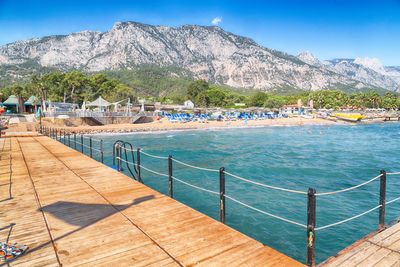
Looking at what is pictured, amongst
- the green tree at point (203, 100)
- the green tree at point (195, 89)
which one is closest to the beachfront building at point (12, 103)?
the green tree at point (203, 100)

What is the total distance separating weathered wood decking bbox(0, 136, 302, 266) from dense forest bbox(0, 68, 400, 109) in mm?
41292

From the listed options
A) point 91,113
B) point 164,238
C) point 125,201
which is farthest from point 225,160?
point 91,113

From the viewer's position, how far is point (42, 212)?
196 inches

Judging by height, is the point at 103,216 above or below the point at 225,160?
above

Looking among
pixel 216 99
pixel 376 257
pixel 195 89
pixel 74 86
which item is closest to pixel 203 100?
pixel 216 99

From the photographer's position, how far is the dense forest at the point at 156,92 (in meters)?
77.9

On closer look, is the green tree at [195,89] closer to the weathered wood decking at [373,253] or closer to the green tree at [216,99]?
the green tree at [216,99]

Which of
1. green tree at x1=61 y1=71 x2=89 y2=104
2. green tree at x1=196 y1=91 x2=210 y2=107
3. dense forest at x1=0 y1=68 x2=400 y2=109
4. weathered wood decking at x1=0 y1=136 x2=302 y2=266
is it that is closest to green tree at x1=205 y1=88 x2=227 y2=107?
dense forest at x1=0 y1=68 x2=400 y2=109

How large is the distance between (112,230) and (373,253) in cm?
402

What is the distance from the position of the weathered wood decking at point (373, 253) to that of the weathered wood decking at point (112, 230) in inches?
30.4

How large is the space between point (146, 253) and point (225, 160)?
16.3m

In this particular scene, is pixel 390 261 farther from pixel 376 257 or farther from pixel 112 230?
pixel 112 230

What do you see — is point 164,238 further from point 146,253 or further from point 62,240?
point 62,240

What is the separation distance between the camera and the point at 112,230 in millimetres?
4164
